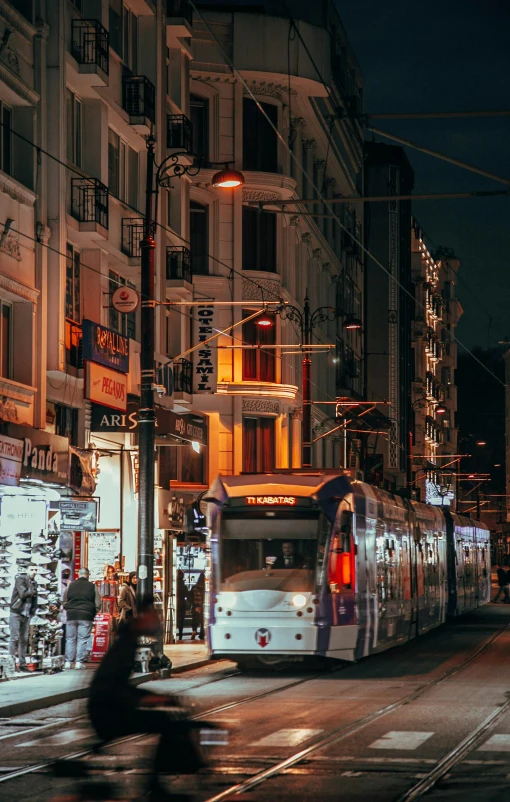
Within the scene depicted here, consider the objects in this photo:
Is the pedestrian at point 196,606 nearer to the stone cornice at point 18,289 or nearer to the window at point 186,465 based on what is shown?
A: the window at point 186,465

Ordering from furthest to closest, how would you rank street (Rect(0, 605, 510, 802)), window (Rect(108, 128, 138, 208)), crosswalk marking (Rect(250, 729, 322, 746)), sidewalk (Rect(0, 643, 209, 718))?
window (Rect(108, 128, 138, 208)) < sidewalk (Rect(0, 643, 209, 718)) < crosswalk marking (Rect(250, 729, 322, 746)) < street (Rect(0, 605, 510, 802))

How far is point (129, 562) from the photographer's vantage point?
115 ft

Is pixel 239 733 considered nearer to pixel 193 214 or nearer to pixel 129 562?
pixel 129 562

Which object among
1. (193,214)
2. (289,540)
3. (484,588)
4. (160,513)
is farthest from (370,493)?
(484,588)

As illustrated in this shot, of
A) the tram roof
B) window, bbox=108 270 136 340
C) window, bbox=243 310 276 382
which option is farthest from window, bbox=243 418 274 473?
the tram roof

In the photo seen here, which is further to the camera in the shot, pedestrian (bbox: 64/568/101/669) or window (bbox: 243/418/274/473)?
window (bbox: 243/418/274/473)

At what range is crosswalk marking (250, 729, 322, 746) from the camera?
15.1m

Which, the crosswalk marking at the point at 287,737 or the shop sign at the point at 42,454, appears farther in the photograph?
the shop sign at the point at 42,454

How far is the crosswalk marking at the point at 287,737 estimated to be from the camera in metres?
15.1

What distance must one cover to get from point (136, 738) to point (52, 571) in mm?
10371

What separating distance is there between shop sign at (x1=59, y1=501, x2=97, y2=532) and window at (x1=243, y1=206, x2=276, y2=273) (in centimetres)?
2224

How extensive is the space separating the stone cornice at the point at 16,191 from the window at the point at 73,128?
2492 millimetres

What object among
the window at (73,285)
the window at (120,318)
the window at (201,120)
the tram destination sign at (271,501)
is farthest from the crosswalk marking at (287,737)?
the window at (201,120)

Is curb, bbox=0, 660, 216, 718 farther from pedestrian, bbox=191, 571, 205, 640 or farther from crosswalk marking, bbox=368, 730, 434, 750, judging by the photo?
pedestrian, bbox=191, 571, 205, 640
